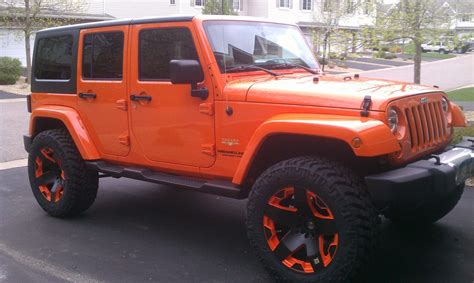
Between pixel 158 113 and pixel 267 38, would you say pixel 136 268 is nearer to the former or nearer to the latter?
pixel 158 113

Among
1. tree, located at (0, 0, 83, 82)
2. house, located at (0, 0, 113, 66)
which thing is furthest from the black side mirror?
house, located at (0, 0, 113, 66)

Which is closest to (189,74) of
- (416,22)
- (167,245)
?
(167,245)

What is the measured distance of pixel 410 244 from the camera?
4328 mm

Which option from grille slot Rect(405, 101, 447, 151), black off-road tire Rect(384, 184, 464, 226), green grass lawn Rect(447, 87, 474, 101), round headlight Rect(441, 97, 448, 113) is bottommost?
black off-road tire Rect(384, 184, 464, 226)

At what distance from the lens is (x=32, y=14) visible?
22.0 meters

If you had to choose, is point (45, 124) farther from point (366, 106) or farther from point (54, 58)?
point (366, 106)

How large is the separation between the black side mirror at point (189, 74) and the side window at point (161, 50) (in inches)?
9.0

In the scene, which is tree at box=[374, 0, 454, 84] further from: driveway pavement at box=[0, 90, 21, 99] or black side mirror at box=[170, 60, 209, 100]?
driveway pavement at box=[0, 90, 21, 99]

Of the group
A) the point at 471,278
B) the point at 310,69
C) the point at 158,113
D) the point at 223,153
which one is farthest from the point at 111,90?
the point at 471,278

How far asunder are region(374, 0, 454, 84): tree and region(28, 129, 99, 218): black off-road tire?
6889 millimetres

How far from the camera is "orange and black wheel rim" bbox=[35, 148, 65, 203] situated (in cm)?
517

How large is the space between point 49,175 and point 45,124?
1.94 feet

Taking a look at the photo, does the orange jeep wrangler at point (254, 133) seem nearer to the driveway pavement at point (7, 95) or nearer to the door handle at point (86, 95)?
the door handle at point (86, 95)

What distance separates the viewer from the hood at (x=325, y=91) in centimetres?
328
